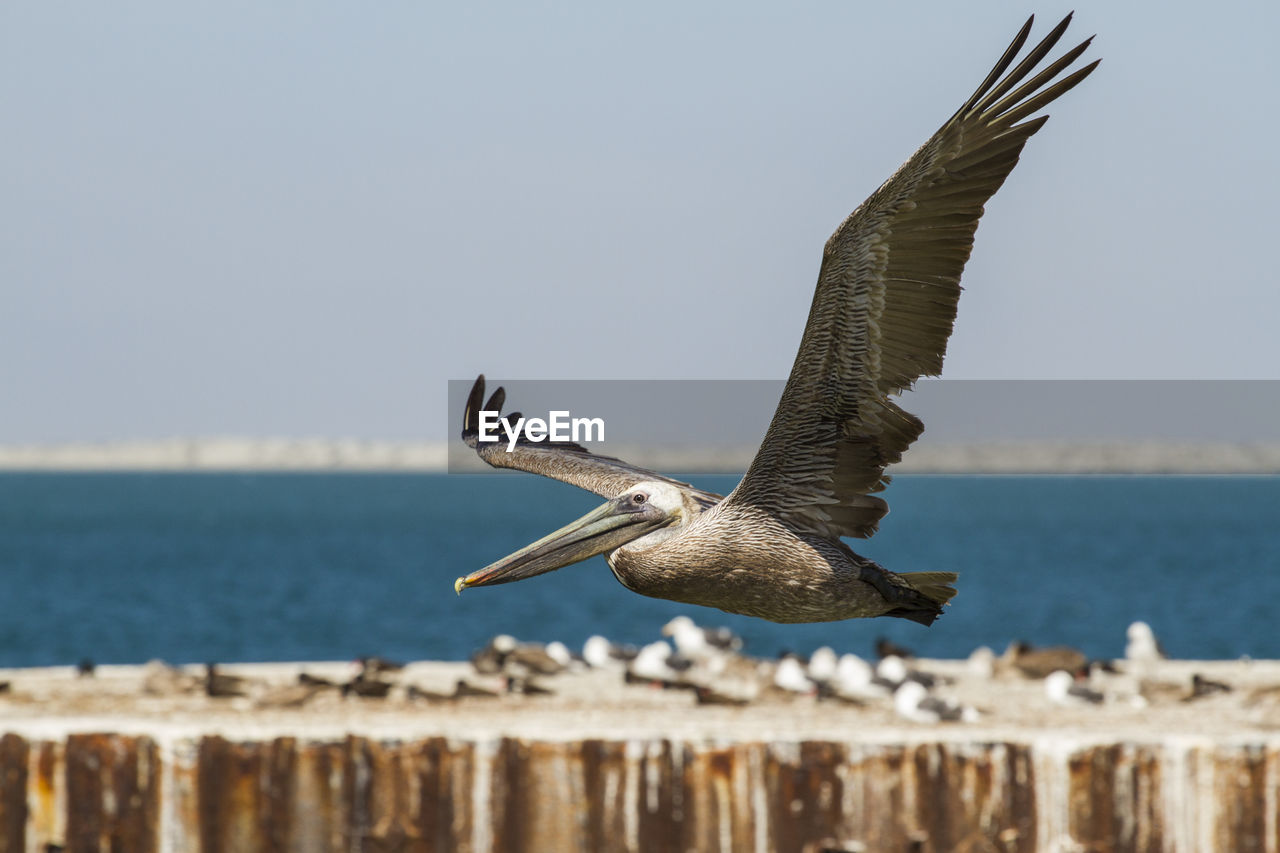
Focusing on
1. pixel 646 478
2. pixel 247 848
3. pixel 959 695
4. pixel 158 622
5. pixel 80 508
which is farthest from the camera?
pixel 80 508

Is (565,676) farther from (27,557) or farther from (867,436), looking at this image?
(27,557)

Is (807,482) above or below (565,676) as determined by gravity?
above

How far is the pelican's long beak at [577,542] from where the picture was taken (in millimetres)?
4906

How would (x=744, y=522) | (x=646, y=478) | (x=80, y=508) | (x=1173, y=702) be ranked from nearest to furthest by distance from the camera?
(x=744, y=522) < (x=646, y=478) < (x=1173, y=702) < (x=80, y=508)

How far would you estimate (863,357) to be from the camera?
18.9 ft

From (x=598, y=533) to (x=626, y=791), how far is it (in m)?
6.52

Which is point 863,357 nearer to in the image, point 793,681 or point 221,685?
point 793,681

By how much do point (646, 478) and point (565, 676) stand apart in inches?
438

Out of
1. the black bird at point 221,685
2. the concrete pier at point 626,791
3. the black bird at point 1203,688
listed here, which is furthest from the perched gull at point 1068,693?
the black bird at point 221,685

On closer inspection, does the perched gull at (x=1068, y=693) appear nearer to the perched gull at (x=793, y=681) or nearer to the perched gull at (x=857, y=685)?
the perched gull at (x=857, y=685)

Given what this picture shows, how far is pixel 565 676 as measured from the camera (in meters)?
17.9

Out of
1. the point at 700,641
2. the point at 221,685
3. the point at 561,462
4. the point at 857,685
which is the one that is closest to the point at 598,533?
the point at 561,462

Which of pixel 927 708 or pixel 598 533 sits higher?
pixel 598 533

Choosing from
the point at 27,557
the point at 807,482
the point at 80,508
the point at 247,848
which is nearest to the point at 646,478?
the point at 807,482
